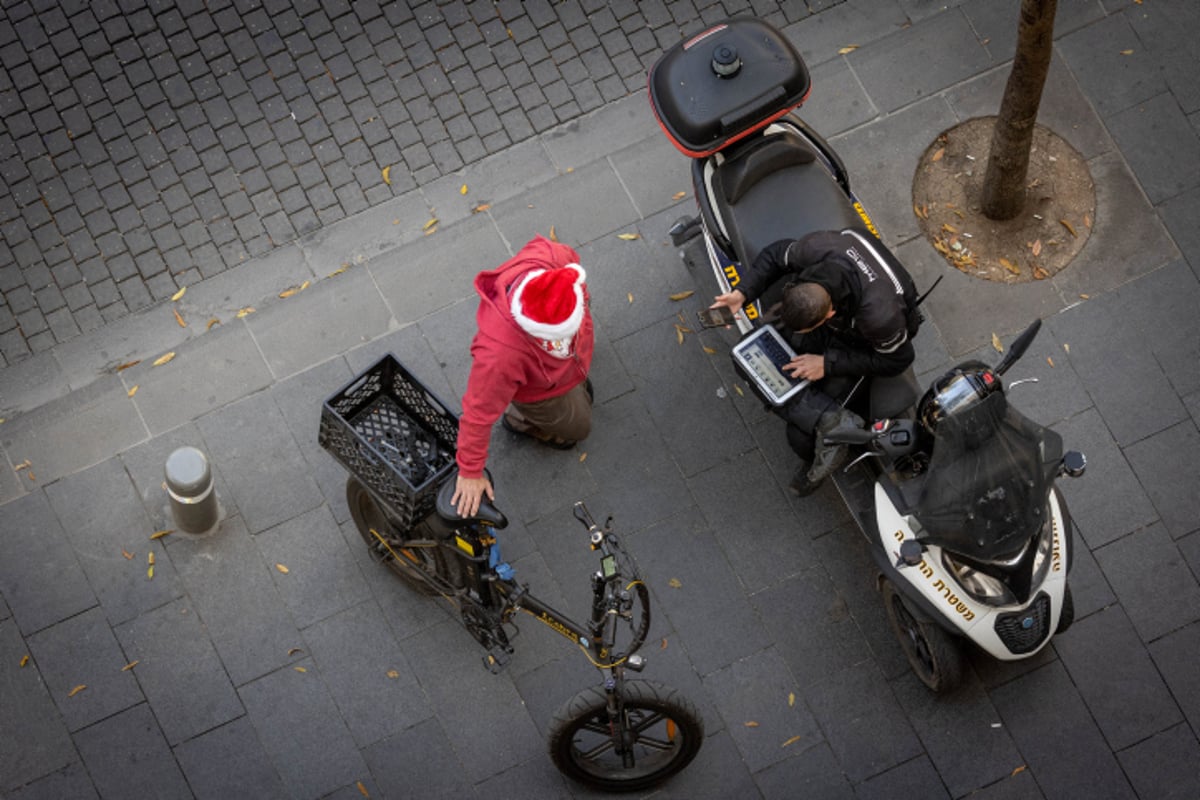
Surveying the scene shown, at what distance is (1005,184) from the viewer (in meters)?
8.48

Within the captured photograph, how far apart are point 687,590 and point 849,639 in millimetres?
972

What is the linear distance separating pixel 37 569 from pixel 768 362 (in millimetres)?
4425

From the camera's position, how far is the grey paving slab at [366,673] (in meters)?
7.97

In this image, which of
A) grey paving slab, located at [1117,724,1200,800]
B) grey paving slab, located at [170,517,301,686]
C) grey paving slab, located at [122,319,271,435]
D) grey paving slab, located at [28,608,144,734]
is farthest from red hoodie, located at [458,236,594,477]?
grey paving slab, located at [1117,724,1200,800]

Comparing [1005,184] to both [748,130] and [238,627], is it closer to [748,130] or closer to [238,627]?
[748,130]

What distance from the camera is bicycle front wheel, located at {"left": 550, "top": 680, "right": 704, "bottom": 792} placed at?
6961mm

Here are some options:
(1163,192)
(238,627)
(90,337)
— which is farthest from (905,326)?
(90,337)

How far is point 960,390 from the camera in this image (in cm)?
701

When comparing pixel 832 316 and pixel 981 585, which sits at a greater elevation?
pixel 832 316

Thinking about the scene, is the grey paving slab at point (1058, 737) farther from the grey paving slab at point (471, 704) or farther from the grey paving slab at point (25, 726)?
the grey paving slab at point (25, 726)

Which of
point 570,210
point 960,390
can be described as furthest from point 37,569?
point 960,390

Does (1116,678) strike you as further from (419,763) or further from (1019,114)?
(419,763)

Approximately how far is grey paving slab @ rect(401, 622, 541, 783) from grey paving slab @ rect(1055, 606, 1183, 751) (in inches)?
123

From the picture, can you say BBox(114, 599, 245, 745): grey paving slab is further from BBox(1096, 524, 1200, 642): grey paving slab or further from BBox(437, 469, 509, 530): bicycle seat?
BBox(1096, 524, 1200, 642): grey paving slab
